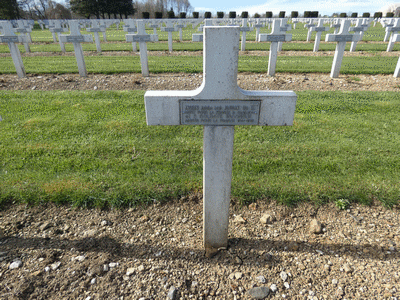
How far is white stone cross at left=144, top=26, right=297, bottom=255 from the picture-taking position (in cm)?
175

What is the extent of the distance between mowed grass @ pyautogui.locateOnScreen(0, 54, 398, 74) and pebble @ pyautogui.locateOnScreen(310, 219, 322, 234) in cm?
744

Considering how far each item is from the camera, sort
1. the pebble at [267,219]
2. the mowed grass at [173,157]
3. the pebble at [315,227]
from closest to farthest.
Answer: the pebble at [315,227]
the pebble at [267,219]
the mowed grass at [173,157]

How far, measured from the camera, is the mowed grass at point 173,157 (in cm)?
322

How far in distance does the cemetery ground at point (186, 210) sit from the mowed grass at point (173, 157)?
0.08 ft

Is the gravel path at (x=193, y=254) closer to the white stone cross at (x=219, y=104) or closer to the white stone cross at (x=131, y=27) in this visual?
the white stone cross at (x=219, y=104)

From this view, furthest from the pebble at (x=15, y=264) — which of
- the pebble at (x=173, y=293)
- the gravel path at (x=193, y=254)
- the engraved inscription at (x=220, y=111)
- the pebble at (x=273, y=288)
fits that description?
the pebble at (x=273, y=288)

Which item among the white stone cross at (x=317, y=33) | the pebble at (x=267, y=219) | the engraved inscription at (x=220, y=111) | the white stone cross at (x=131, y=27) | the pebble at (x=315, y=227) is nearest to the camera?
the engraved inscription at (x=220, y=111)

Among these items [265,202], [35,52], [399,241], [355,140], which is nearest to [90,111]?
[265,202]

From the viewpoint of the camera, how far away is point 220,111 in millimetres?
1939

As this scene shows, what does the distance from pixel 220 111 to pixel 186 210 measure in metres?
1.54

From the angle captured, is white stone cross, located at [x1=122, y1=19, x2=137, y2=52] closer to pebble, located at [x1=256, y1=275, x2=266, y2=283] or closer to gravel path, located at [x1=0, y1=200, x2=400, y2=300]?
gravel path, located at [x1=0, y1=200, x2=400, y2=300]

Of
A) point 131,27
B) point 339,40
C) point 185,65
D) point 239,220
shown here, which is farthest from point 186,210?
point 131,27

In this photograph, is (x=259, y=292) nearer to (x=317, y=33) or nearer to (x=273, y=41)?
(x=273, y=41)

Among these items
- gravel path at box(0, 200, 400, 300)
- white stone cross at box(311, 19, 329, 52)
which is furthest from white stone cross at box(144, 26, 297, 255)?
white stone cross at box(311, 19, 329, 52)
